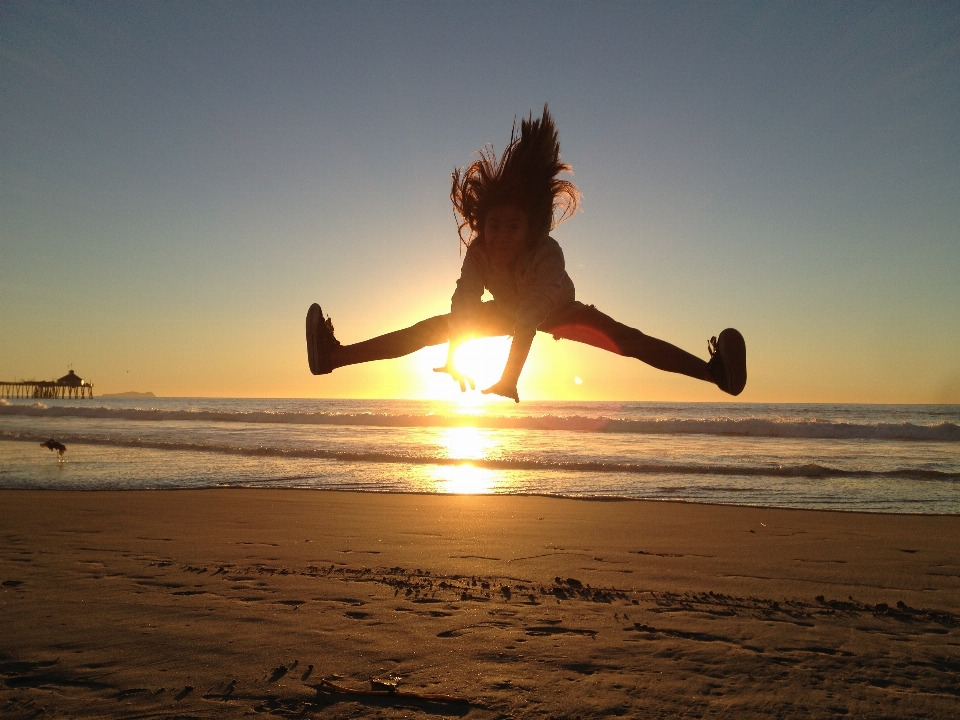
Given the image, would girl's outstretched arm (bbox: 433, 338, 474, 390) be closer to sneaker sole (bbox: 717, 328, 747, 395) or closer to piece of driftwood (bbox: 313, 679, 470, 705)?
sneaker sole (bbox: 717, 328, 747, 395)

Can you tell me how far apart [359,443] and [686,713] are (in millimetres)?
20940

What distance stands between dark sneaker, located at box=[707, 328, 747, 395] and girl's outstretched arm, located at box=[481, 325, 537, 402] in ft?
3.58

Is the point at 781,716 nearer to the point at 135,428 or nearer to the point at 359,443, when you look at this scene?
the point at 359,443

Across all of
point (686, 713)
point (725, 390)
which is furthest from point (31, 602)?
point (725, 390)

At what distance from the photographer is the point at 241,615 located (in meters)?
5.30

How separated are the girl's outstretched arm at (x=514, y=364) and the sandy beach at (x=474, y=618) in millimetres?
1876

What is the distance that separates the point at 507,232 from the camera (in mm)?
3717

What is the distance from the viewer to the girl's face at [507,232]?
3721 millimetres

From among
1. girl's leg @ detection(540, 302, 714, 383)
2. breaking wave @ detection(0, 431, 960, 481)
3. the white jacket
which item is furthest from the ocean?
the white jacket

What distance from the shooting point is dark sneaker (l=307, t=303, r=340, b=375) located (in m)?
4.29

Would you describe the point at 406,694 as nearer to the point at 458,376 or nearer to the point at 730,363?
the point at 458,376

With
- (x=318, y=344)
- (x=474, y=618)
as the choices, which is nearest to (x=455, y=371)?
(x=318, y=344)

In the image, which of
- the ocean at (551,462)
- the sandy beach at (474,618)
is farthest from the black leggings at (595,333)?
the ocean at (551,462)

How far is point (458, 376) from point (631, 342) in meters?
1.00
